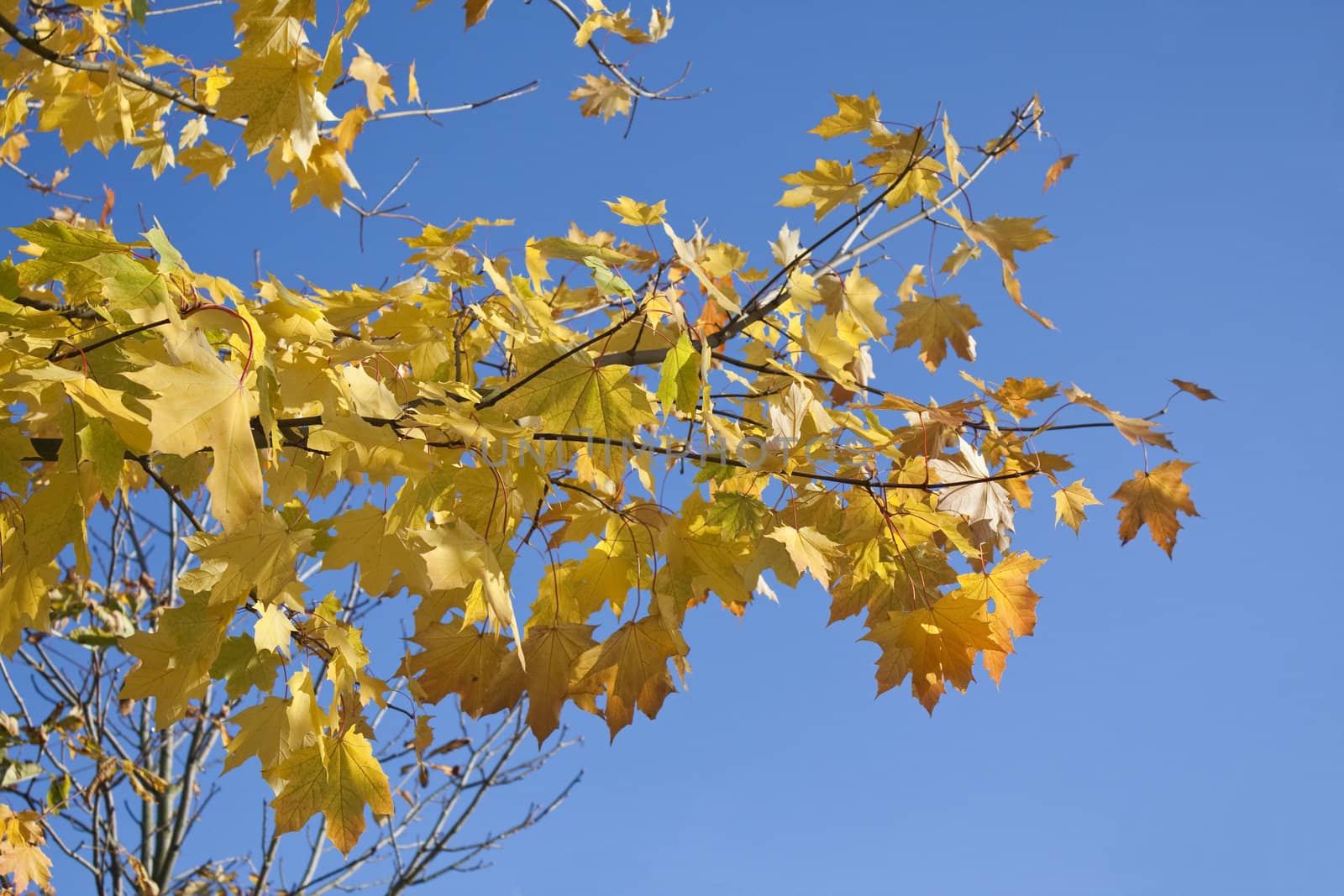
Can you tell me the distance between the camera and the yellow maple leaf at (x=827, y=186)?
7.71ft

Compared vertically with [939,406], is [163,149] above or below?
above

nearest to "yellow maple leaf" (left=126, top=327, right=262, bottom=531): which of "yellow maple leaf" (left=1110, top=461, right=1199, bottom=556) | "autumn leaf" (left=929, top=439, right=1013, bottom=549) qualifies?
"autumn leaf" (left=929, top=439, right=1013, bottom=549)

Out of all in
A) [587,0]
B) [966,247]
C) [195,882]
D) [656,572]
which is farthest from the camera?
[195,882]

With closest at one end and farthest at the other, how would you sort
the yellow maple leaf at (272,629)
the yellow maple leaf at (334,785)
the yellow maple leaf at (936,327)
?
1. the yellow maple leaf at (272,629)
2. the yellow maple leaf at (334,785)
3. the yellow maple leaf at (936,327)

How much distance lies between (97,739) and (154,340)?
4.03m

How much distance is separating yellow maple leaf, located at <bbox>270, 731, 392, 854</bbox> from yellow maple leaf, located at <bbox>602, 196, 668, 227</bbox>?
1.33 m

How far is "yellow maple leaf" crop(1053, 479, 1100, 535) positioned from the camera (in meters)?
2.59

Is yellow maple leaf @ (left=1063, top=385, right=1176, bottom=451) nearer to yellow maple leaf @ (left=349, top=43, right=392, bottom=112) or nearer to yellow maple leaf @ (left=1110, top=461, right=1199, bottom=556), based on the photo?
yellow maple leaf @ (left=1110, top=461, right=1199, bottom=556)

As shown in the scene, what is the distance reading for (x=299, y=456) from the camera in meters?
2.28

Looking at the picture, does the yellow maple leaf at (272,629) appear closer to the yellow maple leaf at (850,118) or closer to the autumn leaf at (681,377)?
the autumn leaf at (681,377)

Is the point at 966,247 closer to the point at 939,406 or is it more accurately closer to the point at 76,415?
the point at 939,406

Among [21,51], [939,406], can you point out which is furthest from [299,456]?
[21,51]

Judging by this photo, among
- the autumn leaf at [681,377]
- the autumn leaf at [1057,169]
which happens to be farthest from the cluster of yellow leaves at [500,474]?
the autumn leaf at [1057,169]

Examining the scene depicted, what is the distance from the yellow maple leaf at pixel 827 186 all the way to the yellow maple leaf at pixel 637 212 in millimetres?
354
